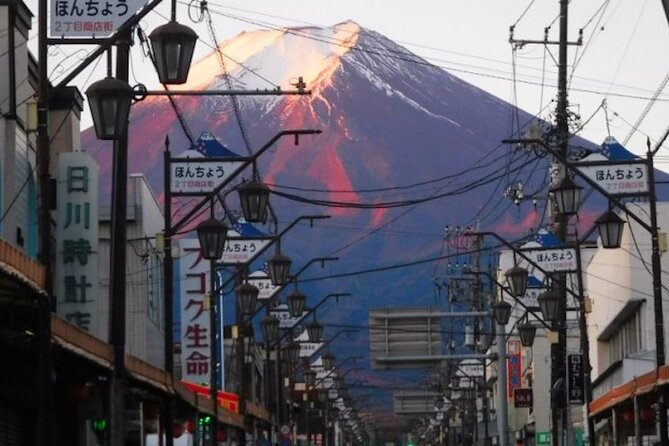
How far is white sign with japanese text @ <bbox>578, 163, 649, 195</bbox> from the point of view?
126 feet

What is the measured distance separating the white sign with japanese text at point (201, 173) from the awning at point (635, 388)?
8.79 meters

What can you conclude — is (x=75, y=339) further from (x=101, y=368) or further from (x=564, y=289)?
(x=564, y=289)

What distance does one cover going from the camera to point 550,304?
47.2 metres

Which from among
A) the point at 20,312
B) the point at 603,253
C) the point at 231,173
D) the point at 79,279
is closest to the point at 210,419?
the point at 79,279

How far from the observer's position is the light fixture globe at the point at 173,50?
885 inches

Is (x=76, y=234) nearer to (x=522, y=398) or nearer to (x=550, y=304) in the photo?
(x=550, y=304)

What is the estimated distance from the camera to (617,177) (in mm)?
38562

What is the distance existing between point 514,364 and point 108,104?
9172cm

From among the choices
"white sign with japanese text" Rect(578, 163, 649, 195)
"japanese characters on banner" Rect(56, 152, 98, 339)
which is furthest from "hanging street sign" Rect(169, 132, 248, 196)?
"japanese characters on banner" Rect(56, 152, 98, 339)

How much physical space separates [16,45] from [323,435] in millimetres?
89964

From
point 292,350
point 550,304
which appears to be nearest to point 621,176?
point 550,304

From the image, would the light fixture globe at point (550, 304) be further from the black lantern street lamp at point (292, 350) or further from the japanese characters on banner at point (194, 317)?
the black lantern street lamp at point (292, 350)

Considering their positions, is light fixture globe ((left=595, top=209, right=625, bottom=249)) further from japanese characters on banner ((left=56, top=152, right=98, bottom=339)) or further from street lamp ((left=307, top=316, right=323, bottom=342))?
street lamp ((left=307, top=316, right=323, bottom=342))

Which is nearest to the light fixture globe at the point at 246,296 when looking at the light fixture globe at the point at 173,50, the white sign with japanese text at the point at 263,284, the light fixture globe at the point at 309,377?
the white sign with japanese text at the point at 263,284
